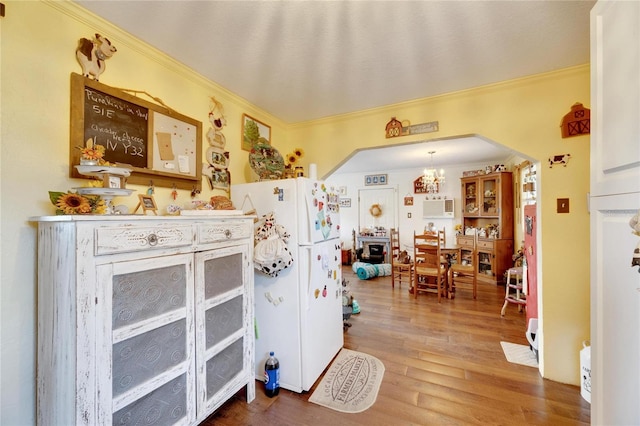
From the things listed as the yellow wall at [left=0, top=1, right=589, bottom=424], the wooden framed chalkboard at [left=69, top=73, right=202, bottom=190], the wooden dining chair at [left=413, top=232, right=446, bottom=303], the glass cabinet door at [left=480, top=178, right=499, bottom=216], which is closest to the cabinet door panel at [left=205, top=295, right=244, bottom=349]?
the yellow wall at [left=0, top=1, right=589, bottom=424]

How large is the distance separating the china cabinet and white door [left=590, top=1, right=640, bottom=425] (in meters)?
4.34

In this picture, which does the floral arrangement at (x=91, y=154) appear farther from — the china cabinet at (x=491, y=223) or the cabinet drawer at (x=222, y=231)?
the china cabinet at (x=491, y=223)

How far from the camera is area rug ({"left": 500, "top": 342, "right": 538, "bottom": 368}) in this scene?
2148 mm

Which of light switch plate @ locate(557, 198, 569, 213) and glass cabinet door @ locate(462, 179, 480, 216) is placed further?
glass cabinet door @ locate(462, 179, 480, 216)

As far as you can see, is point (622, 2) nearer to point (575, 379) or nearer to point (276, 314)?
point (276, 314)

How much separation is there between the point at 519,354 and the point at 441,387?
1.01 metres

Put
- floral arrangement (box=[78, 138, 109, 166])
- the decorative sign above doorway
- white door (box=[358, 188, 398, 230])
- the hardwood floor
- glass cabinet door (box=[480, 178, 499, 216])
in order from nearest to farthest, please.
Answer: floral arrangement (box=[78, 138, 109, 166])
the hardwood floor
the decorative sign above doorway
glass cabinet door (box=[480, 178, 499, 216])
white door (box=[358, 188, 398, 230])

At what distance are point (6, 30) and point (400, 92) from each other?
2379 mm

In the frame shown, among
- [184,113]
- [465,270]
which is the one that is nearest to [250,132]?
[184,113]

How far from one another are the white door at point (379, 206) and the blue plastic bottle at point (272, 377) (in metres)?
4.88

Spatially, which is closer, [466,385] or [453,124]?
[466,385]

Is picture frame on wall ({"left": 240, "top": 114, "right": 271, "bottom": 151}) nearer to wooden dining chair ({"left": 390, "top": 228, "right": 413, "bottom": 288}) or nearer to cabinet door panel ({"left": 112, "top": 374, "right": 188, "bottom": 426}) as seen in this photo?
cabinet door panel ({"left": 112, "top": 374, "right": 188, "bottom": 426})

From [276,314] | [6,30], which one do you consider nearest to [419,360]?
[276,314]

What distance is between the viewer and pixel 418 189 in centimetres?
582
